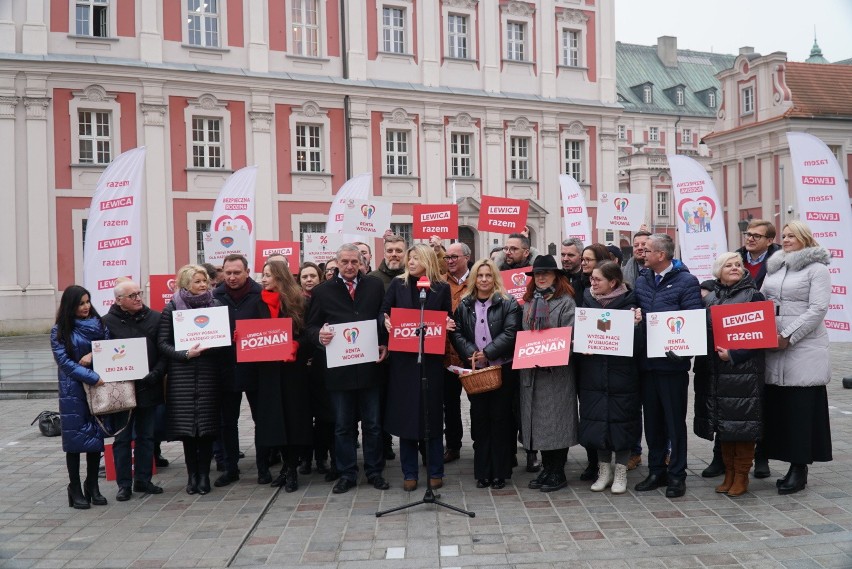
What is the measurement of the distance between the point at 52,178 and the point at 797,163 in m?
22.3

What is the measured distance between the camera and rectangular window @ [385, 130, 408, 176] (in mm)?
31594

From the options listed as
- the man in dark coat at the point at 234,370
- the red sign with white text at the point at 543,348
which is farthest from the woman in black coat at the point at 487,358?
the man in dark coat at the point at 234,370

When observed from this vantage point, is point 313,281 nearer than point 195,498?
No

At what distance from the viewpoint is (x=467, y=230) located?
3284 centimetres

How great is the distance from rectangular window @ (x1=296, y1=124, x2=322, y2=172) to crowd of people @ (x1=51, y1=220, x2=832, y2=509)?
22.7 m

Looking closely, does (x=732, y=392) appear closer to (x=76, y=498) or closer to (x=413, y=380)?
(x=413, y=380)

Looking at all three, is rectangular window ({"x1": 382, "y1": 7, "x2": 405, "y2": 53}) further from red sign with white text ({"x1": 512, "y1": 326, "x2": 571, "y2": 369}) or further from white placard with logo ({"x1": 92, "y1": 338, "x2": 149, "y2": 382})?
red sign with white text ({"x1": 512, "y1": 326, "x2": 571, "y2": 369})

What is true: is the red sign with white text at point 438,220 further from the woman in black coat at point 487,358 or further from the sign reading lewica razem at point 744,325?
the sign reading lewica razem at point 744,325

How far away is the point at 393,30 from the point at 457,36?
2.56 meters

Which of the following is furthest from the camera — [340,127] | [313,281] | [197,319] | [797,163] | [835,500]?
[340,127]

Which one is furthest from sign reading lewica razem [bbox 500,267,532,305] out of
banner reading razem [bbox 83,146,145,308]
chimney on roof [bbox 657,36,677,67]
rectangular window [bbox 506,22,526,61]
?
chimney on roof [bbox 657,36,677,67]

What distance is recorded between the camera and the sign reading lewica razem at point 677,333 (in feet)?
22.5

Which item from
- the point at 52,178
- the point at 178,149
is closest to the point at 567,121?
the point at 178,149

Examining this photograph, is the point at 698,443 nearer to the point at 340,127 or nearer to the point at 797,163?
the point at 797,163
